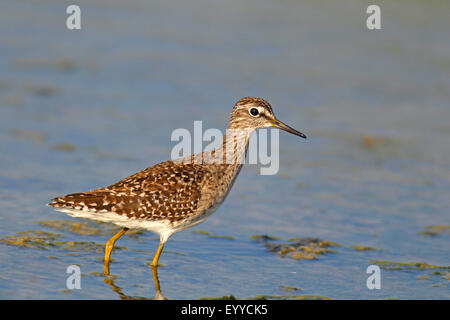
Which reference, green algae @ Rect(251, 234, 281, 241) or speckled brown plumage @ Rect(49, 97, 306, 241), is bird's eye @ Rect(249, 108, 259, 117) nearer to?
speckled brown plumage @ Rect(49, 97, 306, 241)

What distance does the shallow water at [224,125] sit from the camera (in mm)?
9375

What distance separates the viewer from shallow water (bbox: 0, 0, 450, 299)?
30.8ft

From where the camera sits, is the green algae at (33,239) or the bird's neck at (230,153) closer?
the green algae at (33,239)

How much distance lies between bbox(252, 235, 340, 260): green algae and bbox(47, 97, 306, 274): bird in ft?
3.89

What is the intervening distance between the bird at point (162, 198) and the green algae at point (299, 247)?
46.7 inches

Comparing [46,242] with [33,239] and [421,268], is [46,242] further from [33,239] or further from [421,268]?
[421,268]

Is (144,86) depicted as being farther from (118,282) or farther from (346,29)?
(118,282)

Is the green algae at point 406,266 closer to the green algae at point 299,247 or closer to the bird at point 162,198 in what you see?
the green algae at point 299,247

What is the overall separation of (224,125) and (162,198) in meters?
5.45

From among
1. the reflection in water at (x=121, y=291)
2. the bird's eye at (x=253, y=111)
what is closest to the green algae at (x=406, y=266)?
the bird's eye at (x=253, y=111)

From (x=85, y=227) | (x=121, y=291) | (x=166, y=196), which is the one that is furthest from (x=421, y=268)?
(x=85, y=227)

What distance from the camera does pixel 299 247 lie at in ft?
33.7
